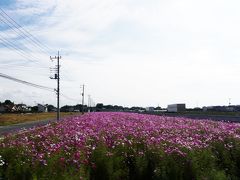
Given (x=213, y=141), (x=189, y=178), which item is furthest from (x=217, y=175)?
(x=213, y=141)

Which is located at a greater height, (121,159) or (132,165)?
(121,159)

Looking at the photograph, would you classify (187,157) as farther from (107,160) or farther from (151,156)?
(107,160)

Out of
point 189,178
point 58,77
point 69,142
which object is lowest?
point 189,178

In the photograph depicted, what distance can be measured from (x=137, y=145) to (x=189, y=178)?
251 centimetres

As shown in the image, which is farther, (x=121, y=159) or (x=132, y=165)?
(x=132, y=165)

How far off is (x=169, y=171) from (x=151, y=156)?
0.92 meters

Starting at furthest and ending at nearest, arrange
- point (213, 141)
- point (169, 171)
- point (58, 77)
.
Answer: point (58, 77), point (213, 141), point (169, 171)

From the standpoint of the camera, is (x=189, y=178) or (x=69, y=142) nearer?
(x=189, y=178)

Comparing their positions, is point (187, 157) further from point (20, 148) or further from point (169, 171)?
point (20, 148)

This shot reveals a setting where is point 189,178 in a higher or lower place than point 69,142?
lower

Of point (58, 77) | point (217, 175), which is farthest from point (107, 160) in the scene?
point (58, 77)

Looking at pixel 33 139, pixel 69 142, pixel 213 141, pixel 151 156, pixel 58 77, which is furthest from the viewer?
pixel 58 77

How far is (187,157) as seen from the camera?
10.8 metres

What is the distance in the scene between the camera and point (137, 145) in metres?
12.8
